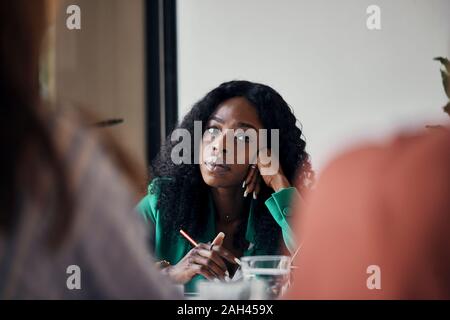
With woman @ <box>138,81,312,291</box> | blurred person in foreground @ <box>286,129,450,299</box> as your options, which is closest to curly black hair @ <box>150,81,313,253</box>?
woman @ <box>138,81,312,291</box>

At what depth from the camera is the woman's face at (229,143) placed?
4.21 ft

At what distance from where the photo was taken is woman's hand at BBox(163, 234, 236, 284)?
4.11 ft

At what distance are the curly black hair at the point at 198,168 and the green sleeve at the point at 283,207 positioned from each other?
11 millimetres

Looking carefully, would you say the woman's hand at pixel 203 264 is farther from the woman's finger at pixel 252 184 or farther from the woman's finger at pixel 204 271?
the woman's finger at pixel 252 184

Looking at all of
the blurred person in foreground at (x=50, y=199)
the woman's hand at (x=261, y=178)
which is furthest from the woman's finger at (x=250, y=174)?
the blurred person in foreground at (x=50, y=199)

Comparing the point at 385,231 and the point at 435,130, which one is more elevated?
the point at 435,130

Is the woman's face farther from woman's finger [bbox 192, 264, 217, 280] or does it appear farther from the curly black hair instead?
woman's finger [bbox 192, 264, 217, 280]

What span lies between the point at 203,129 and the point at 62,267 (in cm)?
81

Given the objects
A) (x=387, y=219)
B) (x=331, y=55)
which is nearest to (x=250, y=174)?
(x=331, y=55)

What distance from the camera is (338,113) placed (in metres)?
1.30

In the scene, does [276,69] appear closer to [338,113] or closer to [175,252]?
[338,113]

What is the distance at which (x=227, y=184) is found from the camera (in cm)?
129
